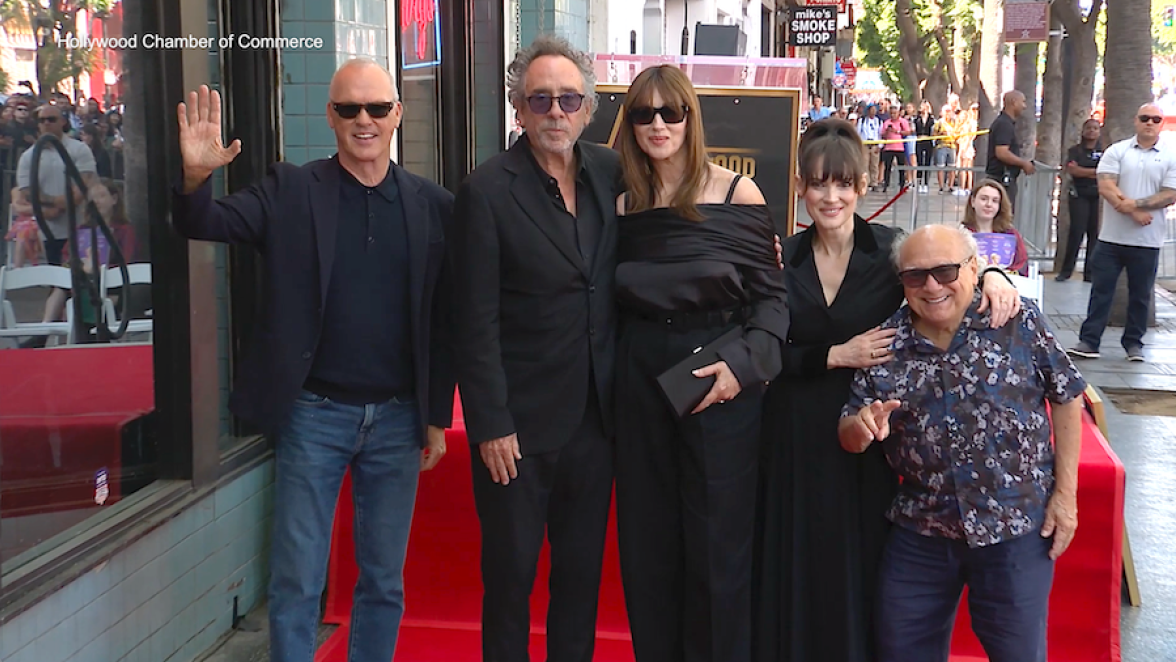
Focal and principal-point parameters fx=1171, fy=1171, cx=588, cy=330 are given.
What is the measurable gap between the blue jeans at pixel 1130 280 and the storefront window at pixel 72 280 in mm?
7914

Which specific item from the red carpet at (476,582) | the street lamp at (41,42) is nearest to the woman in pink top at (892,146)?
the red carpet at (476,582)

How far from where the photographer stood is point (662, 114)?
307 cm

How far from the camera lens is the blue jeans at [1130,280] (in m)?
9.38

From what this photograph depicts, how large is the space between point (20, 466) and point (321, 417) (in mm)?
873

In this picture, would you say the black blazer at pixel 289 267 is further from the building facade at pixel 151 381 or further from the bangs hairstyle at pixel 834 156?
the bangs hairstyle at pixel 834 156

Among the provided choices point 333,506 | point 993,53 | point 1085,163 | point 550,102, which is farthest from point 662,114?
point 993,53

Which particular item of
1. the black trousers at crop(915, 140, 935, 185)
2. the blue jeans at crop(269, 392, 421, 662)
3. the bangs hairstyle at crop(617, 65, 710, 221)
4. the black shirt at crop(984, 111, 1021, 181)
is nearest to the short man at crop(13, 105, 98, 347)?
the blue jeans at crop(269, 392, 421, 662)

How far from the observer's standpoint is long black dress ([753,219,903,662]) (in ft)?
10.7

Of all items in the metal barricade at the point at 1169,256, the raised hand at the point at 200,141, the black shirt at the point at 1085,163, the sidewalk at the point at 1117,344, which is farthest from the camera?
the metal barricade at the point at 1169,256

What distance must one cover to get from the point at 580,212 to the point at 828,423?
3.00ft

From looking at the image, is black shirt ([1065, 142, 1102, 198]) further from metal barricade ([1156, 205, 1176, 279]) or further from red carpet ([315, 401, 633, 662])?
red carpet ([315, 401, 633, 662])

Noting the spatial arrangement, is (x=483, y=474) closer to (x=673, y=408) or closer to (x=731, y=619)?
(x=673, y=408)

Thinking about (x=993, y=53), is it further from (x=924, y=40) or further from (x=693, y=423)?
(x=924, y=40)

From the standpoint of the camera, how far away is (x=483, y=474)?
317cm
